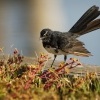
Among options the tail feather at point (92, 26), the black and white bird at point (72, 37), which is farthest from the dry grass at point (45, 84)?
the tail feather at point (92, 26)

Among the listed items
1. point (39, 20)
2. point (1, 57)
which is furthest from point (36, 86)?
point (39, 20)

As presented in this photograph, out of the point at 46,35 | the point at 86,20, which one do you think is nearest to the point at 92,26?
the point at 86,20

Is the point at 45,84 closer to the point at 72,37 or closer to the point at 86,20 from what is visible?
the point at 72,37

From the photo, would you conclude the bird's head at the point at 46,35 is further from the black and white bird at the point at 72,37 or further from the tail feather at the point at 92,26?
the tail feather at the point at 92,26

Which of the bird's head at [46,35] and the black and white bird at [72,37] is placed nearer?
the black and white bird at [72,37]

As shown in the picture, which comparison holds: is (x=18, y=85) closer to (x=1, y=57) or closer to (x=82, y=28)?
(x=1, y=57)

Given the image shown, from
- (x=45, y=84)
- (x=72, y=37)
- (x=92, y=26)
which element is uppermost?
(x=92, y=26)

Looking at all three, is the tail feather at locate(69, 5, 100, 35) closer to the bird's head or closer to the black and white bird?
the black and white bird

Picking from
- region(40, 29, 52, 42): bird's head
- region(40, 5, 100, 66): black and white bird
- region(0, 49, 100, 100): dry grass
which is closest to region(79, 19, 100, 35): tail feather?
region(40, 5, 100, 66): black and white bird
